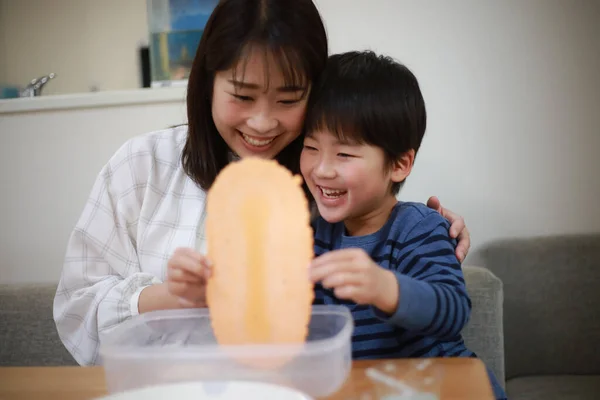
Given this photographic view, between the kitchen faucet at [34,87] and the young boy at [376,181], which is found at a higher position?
the kitchen faucet at [34,87]

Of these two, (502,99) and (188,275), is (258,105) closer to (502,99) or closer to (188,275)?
(188,275)

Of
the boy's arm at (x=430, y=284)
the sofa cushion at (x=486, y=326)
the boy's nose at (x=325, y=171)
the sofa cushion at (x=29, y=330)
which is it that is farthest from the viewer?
the sofa cushion at (x=29, y=330)

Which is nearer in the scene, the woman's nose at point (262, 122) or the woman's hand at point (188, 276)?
the woman's hand at point (188, 276)

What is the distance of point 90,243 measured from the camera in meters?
0.89

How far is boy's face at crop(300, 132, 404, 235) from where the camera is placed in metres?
0.74

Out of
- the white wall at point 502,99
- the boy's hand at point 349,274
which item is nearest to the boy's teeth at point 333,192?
the boy's hand at point 349,274

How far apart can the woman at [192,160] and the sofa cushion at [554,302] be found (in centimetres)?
64

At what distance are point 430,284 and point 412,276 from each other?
0.10 metres

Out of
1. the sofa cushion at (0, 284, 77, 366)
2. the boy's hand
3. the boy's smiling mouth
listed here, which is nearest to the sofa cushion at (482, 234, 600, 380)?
the boy's smiling mouth

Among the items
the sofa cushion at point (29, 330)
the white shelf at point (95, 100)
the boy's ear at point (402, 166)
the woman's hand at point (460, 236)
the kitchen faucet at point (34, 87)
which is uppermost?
the kitchen faucet at point (34, 87)

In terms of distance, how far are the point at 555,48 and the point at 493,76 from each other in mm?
179

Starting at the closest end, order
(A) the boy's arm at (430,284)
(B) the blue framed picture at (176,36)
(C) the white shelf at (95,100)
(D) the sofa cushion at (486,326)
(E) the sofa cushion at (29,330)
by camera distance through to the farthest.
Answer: (A) the boy's arm at (430,284) → (D) the sofa cushion at (486,326) → (E) the sofa cushion at (29,330) → (C) the white shelf at (95,100) → (B) the blue framed picture at (176,36)

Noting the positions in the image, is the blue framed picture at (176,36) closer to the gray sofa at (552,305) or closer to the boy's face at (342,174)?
the boy's face at (342,174)

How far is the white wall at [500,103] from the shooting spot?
1447 mm
